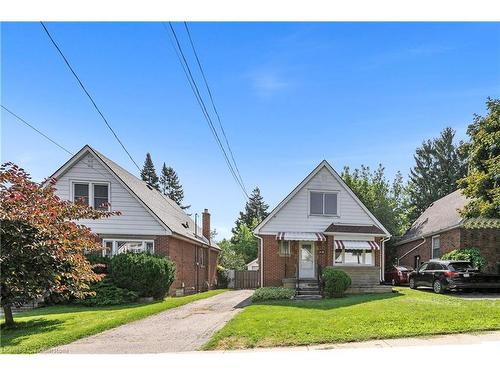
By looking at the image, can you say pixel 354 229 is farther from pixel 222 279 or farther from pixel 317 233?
pixel 222 279

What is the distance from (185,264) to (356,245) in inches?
386

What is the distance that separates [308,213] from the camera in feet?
77.2

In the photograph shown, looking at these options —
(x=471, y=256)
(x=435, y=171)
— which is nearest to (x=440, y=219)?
(x=471, y=256)

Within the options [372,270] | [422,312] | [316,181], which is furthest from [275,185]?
[422,312]

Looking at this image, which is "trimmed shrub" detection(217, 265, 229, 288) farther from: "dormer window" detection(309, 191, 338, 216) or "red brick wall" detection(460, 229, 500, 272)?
"red brick wall" detection(460, 229, 500, 272)

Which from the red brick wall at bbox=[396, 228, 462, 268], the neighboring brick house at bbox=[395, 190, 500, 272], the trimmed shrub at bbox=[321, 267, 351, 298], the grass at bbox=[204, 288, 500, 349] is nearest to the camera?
the grass at bbox=[204, 288, 500, 349]

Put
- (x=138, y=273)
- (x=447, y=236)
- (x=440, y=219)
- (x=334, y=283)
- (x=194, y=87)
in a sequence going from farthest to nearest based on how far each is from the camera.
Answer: (x=440, y=219) → (x=447, y=236) → (x=334, y=283) → (x=138, y=273) → (x=194, y=87)

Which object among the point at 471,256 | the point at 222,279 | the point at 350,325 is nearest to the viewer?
the point at 350,325

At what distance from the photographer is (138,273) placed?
18062mm

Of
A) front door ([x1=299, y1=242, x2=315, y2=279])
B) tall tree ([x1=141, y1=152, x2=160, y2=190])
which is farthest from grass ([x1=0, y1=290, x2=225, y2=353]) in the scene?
tall tree ([x1=141, y1=152, x2=160, y2=190])

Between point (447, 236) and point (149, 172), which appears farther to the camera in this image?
point (149, 172)

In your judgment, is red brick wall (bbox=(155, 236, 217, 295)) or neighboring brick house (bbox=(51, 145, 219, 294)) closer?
neighboring brick house (bbox=(51, 145, 219, 294))

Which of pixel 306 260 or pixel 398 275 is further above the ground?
pixel 306 260

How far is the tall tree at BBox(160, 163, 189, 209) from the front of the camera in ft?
269
